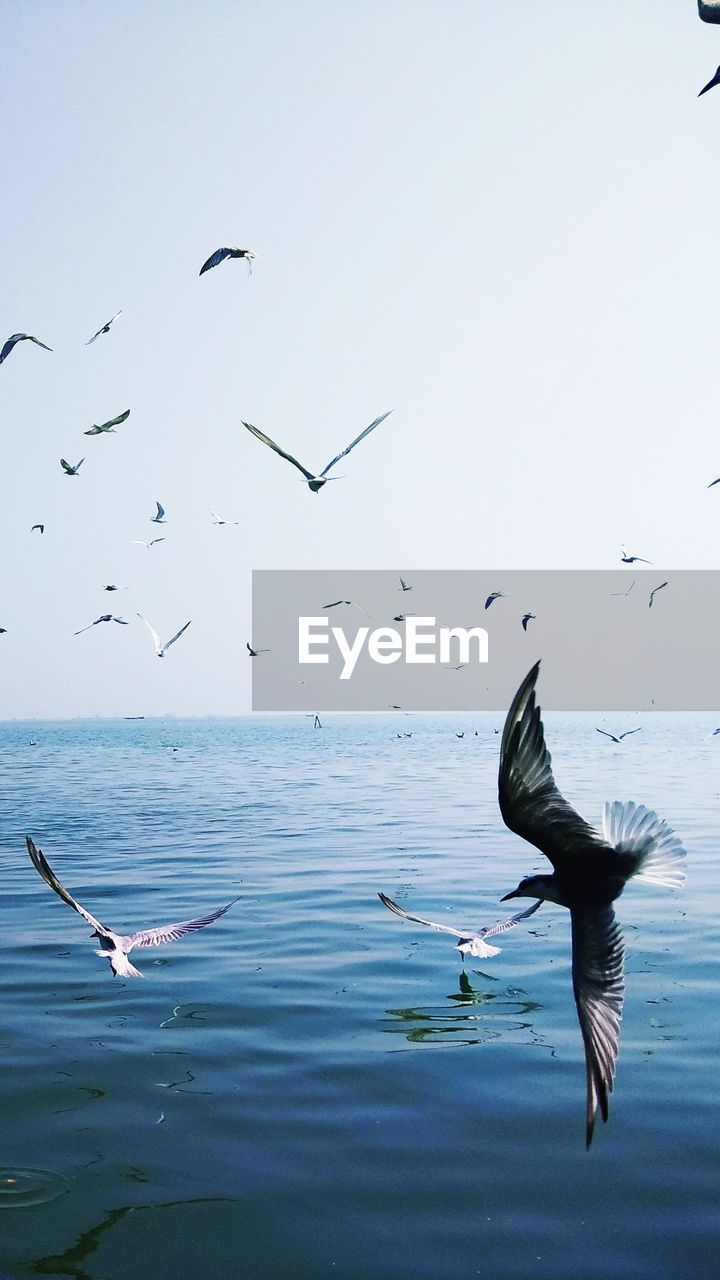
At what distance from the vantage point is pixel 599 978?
16.5ft

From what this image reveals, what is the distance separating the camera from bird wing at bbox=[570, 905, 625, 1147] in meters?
4.76

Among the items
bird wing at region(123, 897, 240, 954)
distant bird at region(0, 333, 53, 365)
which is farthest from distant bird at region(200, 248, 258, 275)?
bird wing at region(123, 897, 240, 954)

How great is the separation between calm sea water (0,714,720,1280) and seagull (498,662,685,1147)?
1.11 metres

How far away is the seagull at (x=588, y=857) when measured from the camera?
4719mm

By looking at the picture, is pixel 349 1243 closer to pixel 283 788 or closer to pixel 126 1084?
pixel 126 1084

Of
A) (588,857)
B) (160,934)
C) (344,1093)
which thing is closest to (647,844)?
(588,857)

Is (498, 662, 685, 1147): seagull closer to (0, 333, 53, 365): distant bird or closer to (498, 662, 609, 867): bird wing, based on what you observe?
(498, 662, 609, 867): bird wing

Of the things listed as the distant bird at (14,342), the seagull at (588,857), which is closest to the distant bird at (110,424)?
the distant bird at (14,342)

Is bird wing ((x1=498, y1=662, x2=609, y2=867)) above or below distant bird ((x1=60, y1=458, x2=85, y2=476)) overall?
below

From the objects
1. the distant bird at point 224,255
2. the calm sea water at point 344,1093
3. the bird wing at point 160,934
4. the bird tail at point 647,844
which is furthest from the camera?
the distant bird at point 224,255

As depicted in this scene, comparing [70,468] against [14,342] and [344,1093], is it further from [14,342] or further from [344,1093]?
[344,1093]

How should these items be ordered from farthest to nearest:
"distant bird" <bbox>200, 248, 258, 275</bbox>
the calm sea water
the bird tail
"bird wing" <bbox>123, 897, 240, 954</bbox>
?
"distant bird" <bbox>200, 248, 258, 275</bbox> < "bird wing" <bbox>123, 897, 240, 954</bbox> < the calm sea water < the bird tail

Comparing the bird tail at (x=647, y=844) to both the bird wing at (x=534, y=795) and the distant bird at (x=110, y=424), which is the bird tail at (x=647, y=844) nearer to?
the bird wing at (x=534, y=795)

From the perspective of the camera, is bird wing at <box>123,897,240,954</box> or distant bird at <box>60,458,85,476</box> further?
distant bird at <box>60,458,85,476</box>
